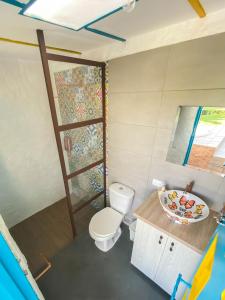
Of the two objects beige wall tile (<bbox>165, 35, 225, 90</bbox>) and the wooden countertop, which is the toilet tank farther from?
beige wall tile (<bbox>165, 35, 225, 90</bbox>)

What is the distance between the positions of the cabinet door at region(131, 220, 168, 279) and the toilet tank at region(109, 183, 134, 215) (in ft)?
1.46

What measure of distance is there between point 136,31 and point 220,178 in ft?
4.75

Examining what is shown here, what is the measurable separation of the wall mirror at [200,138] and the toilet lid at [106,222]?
3.45ft

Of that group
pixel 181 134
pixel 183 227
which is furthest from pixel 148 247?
pixel 181 134

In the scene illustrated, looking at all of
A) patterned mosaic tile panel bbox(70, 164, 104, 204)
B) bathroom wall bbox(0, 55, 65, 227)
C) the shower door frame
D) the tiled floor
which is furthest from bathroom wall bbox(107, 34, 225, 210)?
bathroom wall bbox(0, 55, 65, 227)

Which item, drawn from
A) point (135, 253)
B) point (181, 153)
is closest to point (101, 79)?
point (181, 153)

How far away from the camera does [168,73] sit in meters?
1.25

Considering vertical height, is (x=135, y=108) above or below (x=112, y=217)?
above

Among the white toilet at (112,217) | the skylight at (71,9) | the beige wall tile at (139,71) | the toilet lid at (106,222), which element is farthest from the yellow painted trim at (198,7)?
the toilet lid at (106,222)

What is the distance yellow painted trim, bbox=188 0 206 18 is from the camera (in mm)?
821

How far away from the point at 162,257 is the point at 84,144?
1.51 meters

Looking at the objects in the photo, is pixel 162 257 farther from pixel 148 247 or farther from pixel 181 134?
pixel 181 134

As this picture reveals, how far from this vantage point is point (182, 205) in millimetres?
1382

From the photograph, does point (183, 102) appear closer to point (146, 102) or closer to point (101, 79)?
point (146, 102)
